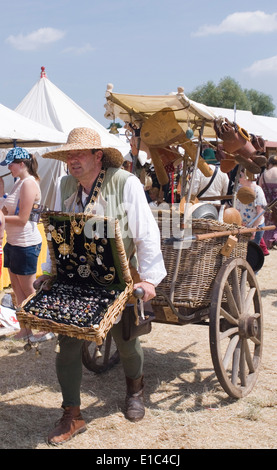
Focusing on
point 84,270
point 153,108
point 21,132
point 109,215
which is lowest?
point 84,270

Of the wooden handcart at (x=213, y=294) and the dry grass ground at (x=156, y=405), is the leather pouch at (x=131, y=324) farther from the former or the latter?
the dry grass ground at (x=156, y=405)

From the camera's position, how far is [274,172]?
8492 millimetres

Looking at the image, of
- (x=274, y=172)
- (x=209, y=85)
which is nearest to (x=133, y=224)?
(x=274, y=172)

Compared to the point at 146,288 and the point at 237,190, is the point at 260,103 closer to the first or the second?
the point at 237,190

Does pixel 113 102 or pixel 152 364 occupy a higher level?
pixel 113 102

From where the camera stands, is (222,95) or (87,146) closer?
(87,146)

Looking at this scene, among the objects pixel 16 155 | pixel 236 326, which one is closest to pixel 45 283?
pixel 236 326

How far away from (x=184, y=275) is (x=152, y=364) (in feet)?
3.80

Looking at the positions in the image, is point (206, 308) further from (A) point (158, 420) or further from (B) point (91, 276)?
(B) point (91, 276)

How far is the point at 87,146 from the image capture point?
264cm

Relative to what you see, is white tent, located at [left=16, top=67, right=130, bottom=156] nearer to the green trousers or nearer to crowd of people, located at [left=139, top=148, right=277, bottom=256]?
crowd of people, located at [left=139, top=148, right=277, bottom=256]

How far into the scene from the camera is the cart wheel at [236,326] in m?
3.12

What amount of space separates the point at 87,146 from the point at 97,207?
1.06 feet

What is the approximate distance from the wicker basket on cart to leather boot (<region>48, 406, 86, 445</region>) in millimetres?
651
